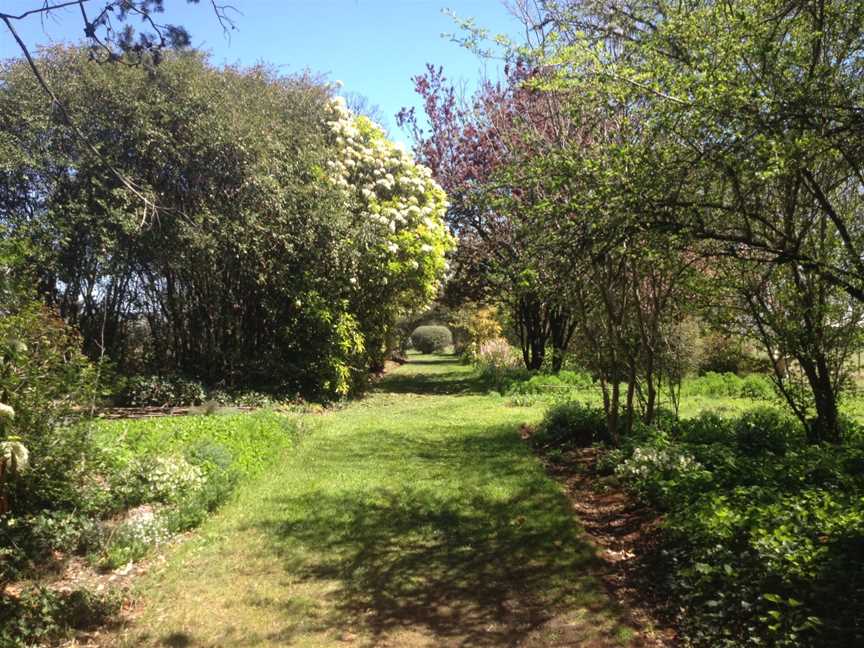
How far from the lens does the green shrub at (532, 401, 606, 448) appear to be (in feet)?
30.4

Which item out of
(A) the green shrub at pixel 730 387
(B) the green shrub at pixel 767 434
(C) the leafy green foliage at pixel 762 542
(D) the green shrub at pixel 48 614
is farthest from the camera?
(A) the green shrub at pixel 730 387

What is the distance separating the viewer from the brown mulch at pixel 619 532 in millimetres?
4145

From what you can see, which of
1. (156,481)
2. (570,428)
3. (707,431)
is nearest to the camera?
(156,481)

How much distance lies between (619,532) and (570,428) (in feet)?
12.8

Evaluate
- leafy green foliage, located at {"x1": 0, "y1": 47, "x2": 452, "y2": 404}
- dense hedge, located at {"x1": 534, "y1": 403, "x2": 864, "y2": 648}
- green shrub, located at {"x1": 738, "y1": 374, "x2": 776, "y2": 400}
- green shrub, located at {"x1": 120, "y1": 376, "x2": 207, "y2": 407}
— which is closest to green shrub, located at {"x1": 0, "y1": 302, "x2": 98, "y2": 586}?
dense hedge, located at {"x1": 534, "y1": 403, "x2": 864, "y2": 648}

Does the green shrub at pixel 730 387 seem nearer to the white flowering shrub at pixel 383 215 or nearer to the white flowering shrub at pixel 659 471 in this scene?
the white flowering shrub at pixel 383 215

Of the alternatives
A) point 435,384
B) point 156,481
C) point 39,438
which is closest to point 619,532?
point 156,481

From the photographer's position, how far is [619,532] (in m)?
5.68

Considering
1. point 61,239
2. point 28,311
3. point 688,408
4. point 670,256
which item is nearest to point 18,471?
point 28,311

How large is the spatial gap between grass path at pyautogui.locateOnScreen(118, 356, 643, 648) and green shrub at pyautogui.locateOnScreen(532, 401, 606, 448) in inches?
38.1

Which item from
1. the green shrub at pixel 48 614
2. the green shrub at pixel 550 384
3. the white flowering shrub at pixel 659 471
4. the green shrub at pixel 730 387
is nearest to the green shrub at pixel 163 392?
the green shrub at pixel 550 384

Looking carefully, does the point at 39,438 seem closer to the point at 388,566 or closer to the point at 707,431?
the point at 388,566

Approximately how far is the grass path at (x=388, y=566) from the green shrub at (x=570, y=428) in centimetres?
97

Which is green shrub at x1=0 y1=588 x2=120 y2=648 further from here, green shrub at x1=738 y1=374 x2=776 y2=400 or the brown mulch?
green shrub at x1=738 y1=374 x2=776 y2=400
